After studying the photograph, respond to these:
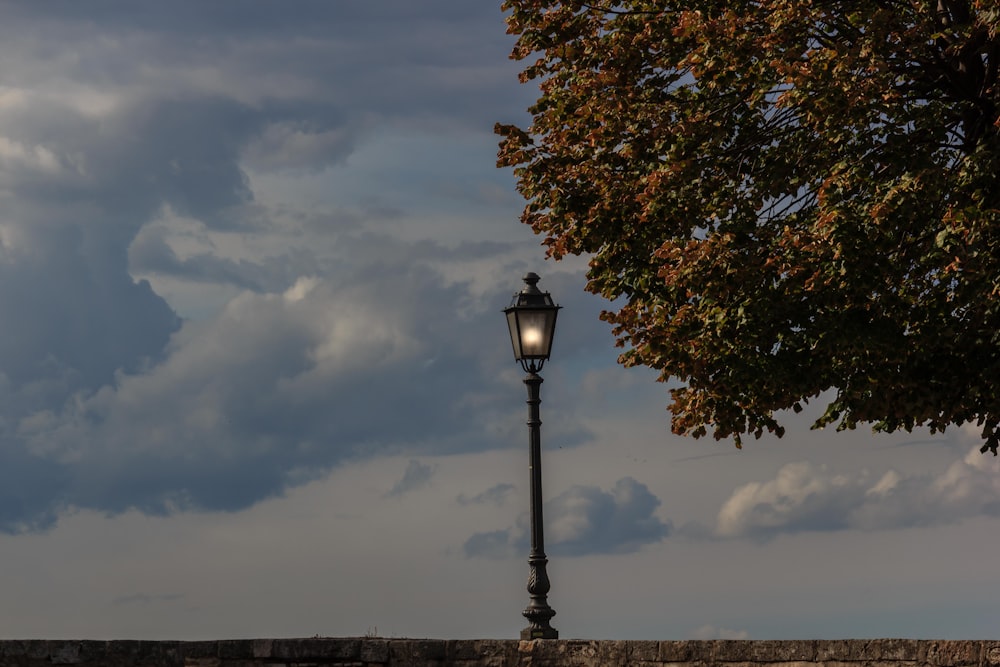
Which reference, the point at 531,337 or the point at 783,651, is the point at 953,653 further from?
the point at 531,337

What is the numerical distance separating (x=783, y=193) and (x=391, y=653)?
7330 mm

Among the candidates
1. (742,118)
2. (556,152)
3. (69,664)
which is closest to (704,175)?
(742,118)

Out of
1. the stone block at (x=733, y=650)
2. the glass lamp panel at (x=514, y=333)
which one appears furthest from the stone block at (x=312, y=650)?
the glass lamp panel at (x=514, y=333)

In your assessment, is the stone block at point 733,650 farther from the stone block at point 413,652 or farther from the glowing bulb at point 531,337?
the glowing bulb at point 531,337

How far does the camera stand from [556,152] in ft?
52.6

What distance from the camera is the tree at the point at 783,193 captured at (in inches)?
531

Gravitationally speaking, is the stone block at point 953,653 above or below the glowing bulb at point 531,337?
below

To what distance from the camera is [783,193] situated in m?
15.2

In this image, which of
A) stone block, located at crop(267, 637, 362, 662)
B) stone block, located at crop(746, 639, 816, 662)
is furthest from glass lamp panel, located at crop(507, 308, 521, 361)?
stone block, located at crop(746, 639, 816, 662)

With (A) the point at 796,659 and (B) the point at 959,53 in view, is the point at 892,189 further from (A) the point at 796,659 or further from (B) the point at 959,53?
(A) the point at 796,659

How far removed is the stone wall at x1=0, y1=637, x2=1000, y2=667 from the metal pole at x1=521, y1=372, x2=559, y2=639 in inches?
52.3

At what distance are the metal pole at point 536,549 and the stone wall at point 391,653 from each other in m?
1.33

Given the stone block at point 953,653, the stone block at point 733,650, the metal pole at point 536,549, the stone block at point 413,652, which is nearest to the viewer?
the stone block at point 953,653

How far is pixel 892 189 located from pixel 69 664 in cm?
939
